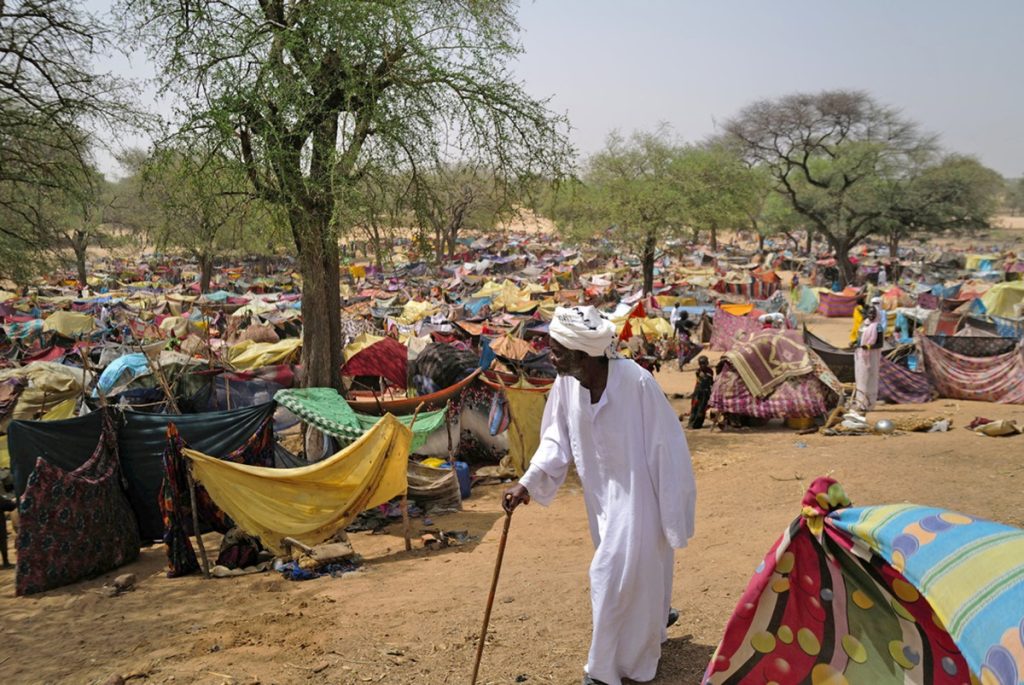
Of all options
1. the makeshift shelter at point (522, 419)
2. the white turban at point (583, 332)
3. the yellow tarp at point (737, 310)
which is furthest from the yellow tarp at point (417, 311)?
the white turban at point (583, 332)

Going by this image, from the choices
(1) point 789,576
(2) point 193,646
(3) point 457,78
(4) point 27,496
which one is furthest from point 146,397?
(1) point 789,576

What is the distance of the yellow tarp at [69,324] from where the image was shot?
2022 cm

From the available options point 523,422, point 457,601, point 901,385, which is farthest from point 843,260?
point 457,601

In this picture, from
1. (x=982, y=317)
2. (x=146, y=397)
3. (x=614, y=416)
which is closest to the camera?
(x=614, y=416)

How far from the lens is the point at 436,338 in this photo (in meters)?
16.2

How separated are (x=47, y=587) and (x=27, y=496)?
0.71 m

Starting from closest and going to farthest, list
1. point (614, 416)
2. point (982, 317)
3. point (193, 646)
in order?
point (614, 416), point (193, 646), point (982, 317)

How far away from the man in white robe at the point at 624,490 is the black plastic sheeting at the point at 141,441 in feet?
15.0

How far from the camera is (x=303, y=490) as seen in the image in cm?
645

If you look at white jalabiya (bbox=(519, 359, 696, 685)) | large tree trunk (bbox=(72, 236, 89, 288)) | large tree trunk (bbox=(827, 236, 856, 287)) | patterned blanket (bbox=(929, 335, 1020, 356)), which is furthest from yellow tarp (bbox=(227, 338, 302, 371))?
large tree trunk (bbox=(827, 236, 856, 287))

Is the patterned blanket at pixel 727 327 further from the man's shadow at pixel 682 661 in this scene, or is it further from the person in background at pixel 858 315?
the man's shadow at pixel 682 661

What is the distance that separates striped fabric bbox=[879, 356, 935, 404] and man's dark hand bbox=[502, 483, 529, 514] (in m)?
10.1

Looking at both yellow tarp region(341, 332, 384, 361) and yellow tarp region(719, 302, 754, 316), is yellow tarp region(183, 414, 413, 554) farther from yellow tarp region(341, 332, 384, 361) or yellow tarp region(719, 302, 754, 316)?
yellow tarp region(719, 302, 754, 316)

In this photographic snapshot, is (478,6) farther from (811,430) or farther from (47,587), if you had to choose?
(47,587)
